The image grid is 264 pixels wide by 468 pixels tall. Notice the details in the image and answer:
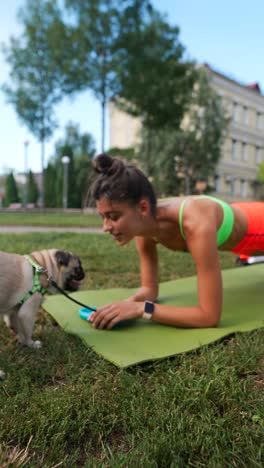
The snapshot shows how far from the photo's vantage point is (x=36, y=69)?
18859 millimetres

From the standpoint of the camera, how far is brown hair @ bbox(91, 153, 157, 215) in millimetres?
2520

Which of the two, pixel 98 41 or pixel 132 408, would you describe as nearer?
pixel 132 408

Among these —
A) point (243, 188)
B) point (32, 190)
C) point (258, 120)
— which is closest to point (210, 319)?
point (32, 190)

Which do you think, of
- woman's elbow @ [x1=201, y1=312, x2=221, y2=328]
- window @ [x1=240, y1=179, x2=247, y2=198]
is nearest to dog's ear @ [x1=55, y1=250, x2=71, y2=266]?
woman's elbow @ [x1=201, y1=312, x2=221, y2=328]

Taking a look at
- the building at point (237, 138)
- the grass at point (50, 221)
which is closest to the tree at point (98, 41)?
the grass at point (50, 221)

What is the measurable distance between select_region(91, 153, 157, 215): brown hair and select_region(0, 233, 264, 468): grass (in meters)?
0.99

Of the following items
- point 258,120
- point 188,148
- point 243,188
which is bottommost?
point 243,188

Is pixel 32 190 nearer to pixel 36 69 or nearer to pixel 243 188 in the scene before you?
pixel 36 69

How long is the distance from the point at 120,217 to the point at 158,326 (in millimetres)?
870

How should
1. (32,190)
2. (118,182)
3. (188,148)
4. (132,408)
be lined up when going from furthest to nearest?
(32,190)
(188,148)
(118,182)
(132,408)

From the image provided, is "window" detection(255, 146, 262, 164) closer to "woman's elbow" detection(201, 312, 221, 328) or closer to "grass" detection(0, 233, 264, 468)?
"woman's elbow" detection(201, 312, 221, 328)

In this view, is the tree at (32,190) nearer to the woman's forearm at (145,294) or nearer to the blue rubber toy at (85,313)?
the woman's forearm at (145,294)

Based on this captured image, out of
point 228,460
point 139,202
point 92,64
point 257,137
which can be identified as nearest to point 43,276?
point 139,202

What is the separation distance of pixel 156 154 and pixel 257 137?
1750 cm
